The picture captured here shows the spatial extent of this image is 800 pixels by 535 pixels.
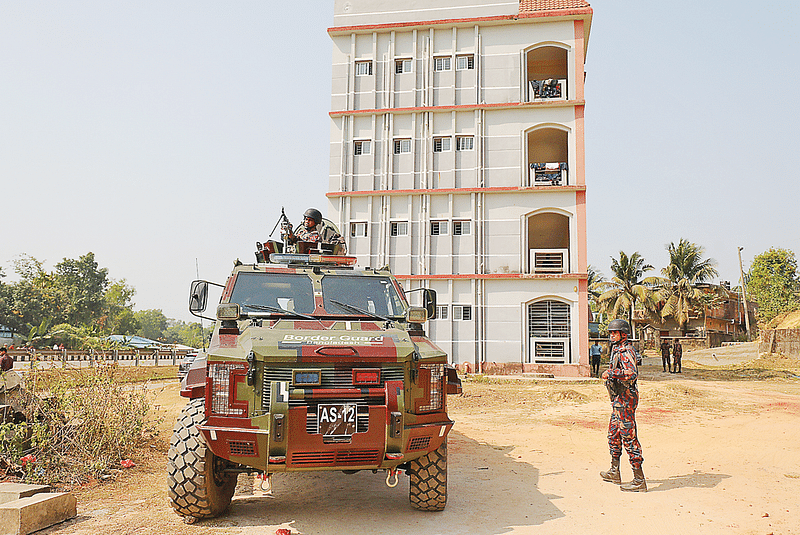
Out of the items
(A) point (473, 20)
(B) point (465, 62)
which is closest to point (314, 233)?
(B) point (465, 62)

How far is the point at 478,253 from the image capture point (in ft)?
87.4

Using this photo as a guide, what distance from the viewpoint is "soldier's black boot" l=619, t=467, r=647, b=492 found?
7547mm

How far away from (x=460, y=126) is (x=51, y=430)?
2198cm

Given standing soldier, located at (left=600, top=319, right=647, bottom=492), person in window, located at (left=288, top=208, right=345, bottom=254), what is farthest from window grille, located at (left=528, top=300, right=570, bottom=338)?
standing soldier, located at (left=600, top=319, right=647, bottom=492)

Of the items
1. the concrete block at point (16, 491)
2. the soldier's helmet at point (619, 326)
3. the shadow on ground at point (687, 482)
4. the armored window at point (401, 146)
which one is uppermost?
the armored window at point (401, 146)

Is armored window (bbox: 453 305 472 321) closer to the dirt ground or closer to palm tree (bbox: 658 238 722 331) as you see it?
the dirt ground

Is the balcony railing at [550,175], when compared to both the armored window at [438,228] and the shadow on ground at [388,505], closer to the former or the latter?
the armored window at [438,228]

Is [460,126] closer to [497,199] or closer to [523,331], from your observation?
[497,199]

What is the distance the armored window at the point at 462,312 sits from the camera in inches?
1043

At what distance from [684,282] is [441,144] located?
1126 inches

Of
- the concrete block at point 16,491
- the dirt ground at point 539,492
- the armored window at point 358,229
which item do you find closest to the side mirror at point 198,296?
the dirt ground at point 539,492

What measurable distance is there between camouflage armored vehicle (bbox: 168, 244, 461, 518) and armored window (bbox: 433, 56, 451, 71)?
22.9 meters

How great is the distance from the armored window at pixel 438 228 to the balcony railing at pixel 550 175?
4005 mm

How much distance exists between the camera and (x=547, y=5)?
91.7 feet
